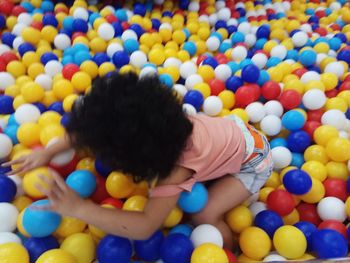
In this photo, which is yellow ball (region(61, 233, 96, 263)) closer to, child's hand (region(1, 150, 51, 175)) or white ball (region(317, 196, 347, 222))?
child's hand (region(1, 150, 51, 175))

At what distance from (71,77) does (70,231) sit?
2.07ft

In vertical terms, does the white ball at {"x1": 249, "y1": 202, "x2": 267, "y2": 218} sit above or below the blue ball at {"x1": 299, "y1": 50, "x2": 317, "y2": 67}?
below

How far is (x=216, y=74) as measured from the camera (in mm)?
1372

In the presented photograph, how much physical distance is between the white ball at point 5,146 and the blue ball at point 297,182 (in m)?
0.76

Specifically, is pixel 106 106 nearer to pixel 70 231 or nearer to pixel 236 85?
pixel 70 231

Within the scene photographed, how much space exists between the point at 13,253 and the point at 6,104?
62cm

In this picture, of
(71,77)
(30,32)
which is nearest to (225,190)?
(71,77)

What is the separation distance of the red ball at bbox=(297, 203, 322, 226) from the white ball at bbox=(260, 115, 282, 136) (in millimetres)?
262

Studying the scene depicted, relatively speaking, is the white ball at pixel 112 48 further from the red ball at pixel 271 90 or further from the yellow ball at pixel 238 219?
the yellow ball at pixel 238 219

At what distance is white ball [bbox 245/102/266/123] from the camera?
3.90ft

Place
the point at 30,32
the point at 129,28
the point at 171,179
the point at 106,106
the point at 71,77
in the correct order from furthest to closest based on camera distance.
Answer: the point at 129,28, the point at 30,32, the point at 71,77, the point at 171,179, the point at 106,106

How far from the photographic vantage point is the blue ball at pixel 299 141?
3.66 ft

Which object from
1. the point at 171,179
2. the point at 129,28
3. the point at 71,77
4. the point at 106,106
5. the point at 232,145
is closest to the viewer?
the point at 106,106

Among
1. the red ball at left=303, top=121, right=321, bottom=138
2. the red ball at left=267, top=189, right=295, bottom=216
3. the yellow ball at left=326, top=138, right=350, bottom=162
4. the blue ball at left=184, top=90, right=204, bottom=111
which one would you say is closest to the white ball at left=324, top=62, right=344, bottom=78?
the red ball at left=303, top=121, right=321, bottom=138
